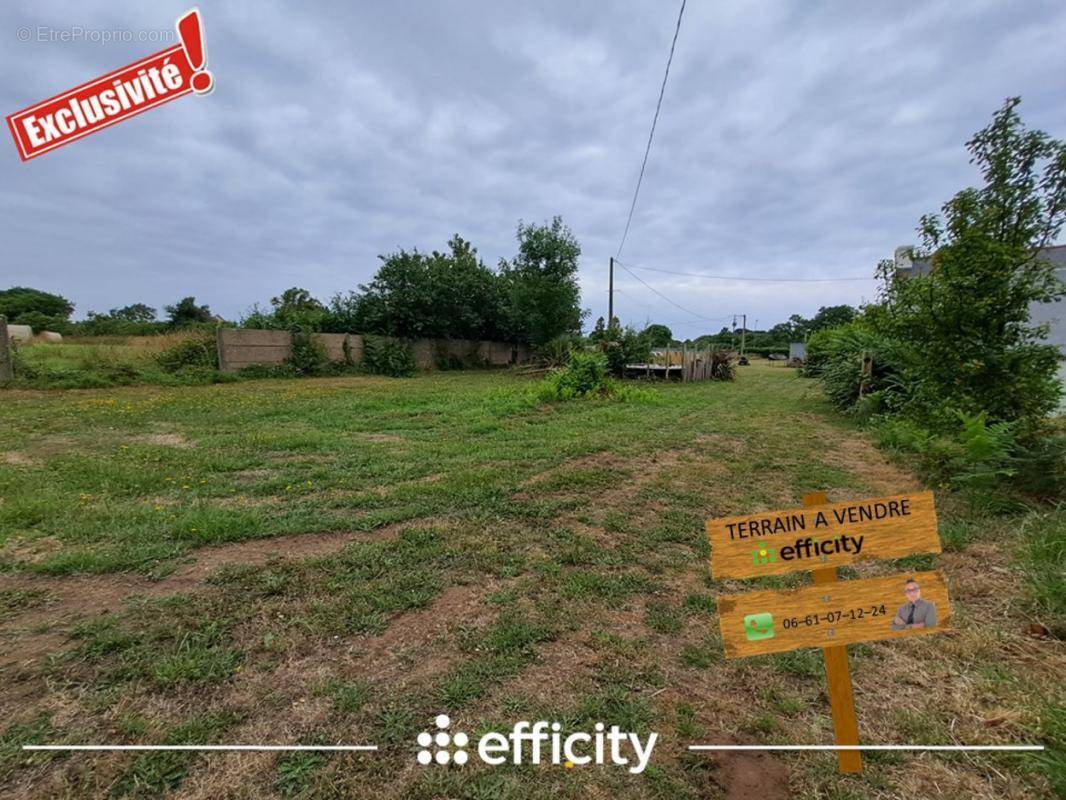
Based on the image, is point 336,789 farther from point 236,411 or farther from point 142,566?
point 236,411

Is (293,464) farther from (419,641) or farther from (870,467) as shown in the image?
A: (870,467)

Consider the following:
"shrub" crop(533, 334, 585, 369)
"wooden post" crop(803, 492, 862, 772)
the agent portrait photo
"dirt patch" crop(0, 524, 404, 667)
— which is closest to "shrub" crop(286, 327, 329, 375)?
"shrub" crop(533, 334, 585, 369)

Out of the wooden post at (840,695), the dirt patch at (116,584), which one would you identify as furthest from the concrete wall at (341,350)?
the wooden post at (840,695)

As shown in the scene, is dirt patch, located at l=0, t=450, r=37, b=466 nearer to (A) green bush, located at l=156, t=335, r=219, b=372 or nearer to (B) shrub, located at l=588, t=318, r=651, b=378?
(A) green bush, located at l=156, t=335, r=219, b=372

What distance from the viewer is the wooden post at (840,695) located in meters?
1.50

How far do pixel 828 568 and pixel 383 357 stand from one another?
17.7m

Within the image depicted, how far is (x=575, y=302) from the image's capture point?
2111cm

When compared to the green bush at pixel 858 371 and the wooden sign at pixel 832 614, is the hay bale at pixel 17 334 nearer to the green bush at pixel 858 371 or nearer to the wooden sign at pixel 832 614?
the wooden sign at pixel 832 614

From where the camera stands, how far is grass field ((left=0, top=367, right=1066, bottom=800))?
4.84 feet

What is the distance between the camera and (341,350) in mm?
16906

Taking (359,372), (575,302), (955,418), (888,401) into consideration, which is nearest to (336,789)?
(955,418)

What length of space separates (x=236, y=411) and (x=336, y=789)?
7.96m

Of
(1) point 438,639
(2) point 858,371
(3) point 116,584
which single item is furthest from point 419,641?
(2) point 858,371

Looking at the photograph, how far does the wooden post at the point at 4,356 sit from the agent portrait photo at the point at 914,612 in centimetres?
1502
